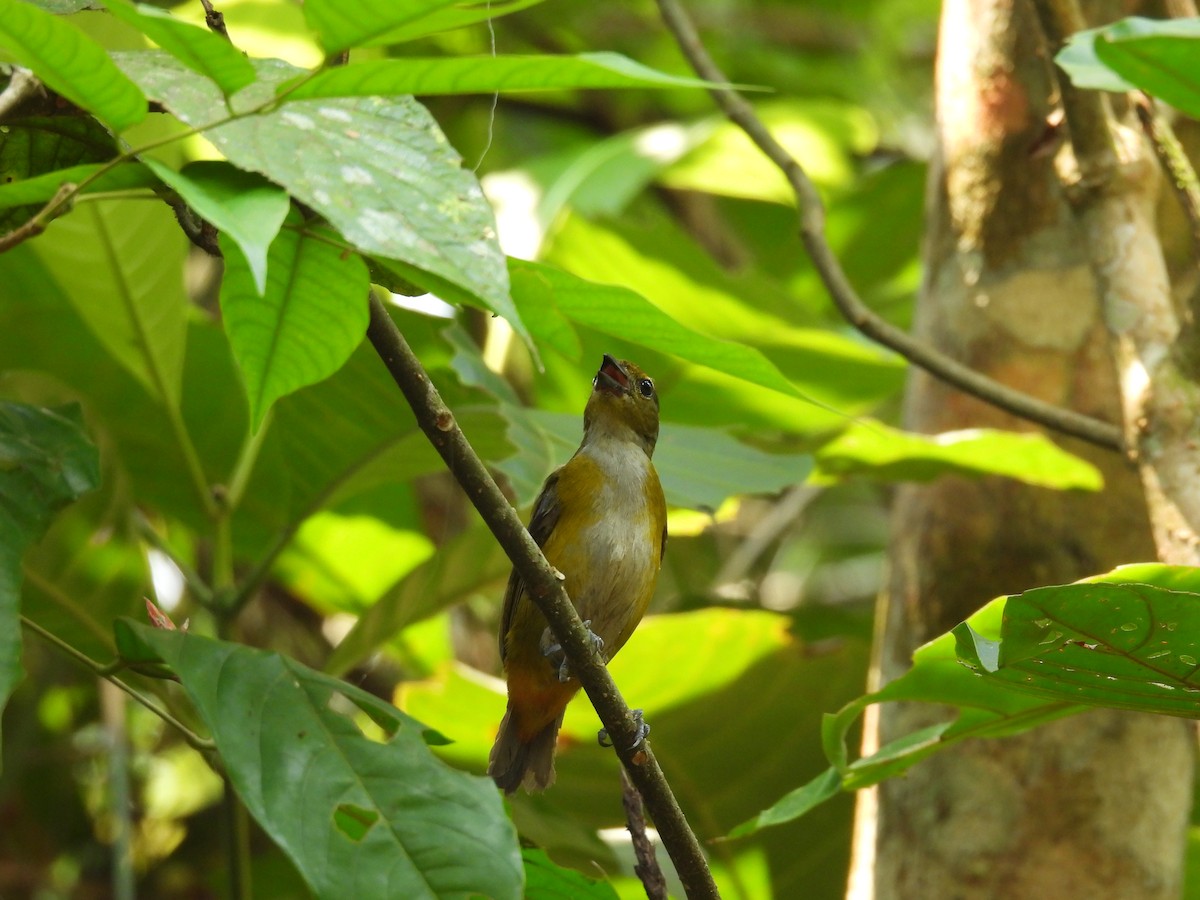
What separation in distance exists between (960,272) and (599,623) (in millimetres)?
1131

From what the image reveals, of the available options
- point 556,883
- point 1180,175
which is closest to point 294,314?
point 556,883

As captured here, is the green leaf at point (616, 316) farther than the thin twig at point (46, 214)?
Yes

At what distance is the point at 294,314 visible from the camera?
4.23 feet

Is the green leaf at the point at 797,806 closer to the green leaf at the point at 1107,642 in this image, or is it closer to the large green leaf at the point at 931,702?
the large green leaf at the point at 931,702

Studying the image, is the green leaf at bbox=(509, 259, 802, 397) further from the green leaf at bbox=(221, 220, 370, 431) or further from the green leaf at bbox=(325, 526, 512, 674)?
the green leaf at bbox=(325, 526, 512, 674)

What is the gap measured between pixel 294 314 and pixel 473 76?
33 cm

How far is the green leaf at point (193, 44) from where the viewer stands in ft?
3.22

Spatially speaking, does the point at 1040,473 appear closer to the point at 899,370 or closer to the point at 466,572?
the point at 899,370

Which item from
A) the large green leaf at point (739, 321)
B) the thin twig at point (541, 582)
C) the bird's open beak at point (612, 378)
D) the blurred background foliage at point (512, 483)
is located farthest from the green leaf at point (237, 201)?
the large green leaf at point (739, 321)

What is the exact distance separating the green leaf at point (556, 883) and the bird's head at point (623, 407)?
1.59 meters

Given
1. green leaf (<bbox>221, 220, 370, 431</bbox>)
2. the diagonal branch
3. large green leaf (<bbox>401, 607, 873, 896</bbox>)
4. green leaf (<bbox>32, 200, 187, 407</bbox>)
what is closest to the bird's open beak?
large green leaf (<bbox>401, 607, 873, 896</bbox>)

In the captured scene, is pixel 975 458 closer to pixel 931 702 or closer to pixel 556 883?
pixel 931 702

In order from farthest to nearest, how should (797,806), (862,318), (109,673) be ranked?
1. (862,318)
2. (797,806)
3. (109,673)

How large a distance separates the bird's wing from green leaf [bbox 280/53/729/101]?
1974 mm
